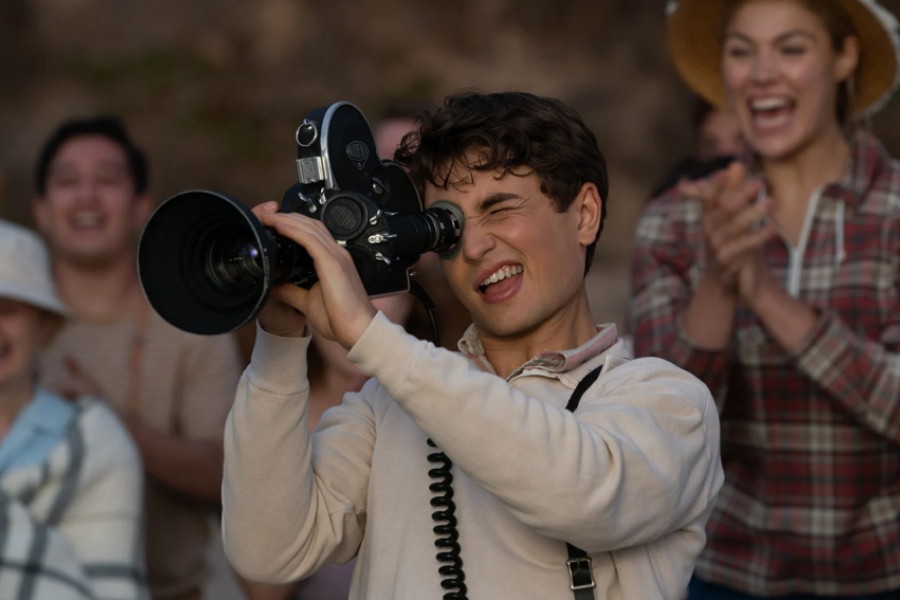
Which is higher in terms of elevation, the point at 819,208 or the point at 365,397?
the point at 819,208

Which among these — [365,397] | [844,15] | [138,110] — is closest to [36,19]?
[138,110]

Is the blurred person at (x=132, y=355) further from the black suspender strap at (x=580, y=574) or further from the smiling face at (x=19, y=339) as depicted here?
the black suspender strap at (x=580, y=574)

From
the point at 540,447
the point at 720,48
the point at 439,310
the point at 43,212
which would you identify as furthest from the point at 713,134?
→ the point at 540,447

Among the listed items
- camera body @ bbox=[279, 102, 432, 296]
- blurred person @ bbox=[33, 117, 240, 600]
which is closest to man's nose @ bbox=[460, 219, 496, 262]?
camera body @ bbox=[279, 102, 432, 296]

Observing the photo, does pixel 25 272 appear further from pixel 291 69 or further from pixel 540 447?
pixel 291 69

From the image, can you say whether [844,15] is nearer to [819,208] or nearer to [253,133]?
[819,208]

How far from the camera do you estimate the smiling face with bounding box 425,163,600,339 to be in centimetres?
209

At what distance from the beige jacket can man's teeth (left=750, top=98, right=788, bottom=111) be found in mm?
1223

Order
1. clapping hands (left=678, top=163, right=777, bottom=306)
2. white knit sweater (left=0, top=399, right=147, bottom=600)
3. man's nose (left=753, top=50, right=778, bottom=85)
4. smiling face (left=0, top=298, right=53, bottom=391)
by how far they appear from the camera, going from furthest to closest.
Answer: smiling face (left=0, top=298, right=53, bottom=391) < man's nose (left=753, top=50, right=778, bottom=85) < white knit sweater (left=0, top=399, right=147, bottom=600) < clapping hands (left=678, top=163, right=777, bottom=306)

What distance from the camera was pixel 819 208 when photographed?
3.13m

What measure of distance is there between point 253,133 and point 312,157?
6.27 metres

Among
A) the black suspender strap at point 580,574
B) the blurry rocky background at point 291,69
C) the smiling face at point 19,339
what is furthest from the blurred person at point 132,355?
the blurry rocky background at point 291,69

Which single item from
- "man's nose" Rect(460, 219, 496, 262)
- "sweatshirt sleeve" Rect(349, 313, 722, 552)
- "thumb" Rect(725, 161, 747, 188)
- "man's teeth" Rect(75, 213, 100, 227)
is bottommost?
"sweatshirt sleeve" Rect(349, 313, 722, 552)

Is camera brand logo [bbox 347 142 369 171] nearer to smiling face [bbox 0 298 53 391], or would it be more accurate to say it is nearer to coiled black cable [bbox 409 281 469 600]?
coiled black cable [bbox 409 281 469 600]
